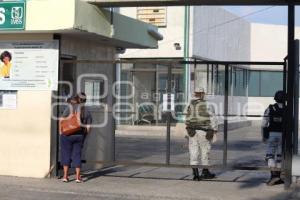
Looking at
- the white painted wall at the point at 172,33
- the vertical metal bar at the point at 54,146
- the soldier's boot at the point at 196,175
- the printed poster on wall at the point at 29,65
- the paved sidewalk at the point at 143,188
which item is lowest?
the paved sidewalk at the point at 143,188

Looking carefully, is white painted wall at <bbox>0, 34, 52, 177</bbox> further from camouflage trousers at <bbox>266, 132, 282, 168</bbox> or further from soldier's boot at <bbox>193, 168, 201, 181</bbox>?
camouflage trousers at <bbox>266, 132, 282, 168</bbox>

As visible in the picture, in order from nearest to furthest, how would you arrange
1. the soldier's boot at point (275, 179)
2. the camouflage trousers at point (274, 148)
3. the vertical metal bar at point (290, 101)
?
the vertical metal bar at point (290, 101)
the soldier's boot at point (275, 179)
the camouflage trousers at point (274, 148)

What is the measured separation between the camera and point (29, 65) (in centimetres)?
1288

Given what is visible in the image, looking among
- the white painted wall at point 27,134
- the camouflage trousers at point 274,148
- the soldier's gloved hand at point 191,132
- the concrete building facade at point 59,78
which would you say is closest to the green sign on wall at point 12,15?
the concrete building facade at point 59,78

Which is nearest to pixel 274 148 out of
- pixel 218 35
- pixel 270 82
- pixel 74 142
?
pixel 74 142

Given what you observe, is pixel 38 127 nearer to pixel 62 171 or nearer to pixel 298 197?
pixel 62 171

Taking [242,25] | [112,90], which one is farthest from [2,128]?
[242,25]

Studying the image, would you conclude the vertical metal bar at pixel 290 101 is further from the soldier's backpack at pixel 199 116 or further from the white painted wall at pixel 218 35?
the white painted wall at pixel 218 35

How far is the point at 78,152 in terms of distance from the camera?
12.4m

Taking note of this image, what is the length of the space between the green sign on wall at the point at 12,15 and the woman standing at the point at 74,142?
1.79 m

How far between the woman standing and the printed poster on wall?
0.73 metres

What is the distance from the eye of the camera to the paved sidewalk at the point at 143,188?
1107 centimetres

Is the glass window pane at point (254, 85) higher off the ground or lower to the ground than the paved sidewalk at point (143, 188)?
higher

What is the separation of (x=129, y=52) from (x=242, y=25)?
10.0 meters
